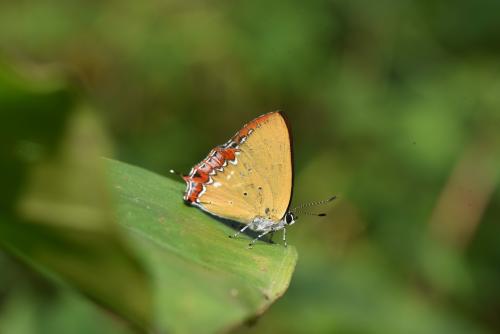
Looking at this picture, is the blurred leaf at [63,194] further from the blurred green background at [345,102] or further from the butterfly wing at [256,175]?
the blurred green background at [345,102]

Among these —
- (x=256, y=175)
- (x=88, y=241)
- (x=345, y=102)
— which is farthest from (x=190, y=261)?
(x=345, y=102)

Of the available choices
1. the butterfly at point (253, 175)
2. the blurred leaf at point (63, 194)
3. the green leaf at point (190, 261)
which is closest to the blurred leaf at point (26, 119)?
the blurred leaf at point (63, 194)

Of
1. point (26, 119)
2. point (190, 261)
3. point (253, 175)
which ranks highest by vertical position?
point (26, 119)

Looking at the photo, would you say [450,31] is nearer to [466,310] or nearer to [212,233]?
[466,310]

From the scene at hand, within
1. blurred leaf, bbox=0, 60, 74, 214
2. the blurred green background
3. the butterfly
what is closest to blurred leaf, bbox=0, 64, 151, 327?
blurred leaf, bbox=0, 60, 74, 214

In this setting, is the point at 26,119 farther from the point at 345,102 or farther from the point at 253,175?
the point at 345,102

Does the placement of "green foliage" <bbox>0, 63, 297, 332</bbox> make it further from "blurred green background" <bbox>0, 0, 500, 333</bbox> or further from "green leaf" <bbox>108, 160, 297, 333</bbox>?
"blurred green background" <bbox>0, 0, 500, 333</bbox>
